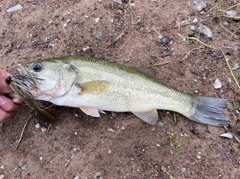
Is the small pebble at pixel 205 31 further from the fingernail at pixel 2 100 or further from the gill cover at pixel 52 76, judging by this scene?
the fingernail at pixel 2 100

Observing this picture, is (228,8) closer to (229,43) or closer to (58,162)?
(229,43)

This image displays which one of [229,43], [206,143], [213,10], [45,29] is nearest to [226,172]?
[206,143]

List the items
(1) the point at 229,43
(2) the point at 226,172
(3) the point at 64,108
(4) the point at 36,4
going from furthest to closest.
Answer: (4) the point at 36,4
(1) the point at 229,43
(3) the point at 64,108
(2) the point at 226,172

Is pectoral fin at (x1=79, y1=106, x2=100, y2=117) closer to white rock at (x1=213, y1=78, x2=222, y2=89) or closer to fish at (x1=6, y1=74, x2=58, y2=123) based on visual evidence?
fish at (x1=6, y1=74, x2=58, y2=123)

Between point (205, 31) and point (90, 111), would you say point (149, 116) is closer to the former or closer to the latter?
point (90, 111)

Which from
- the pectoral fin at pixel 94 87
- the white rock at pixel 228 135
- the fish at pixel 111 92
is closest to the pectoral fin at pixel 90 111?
the fish at pixel 111 92

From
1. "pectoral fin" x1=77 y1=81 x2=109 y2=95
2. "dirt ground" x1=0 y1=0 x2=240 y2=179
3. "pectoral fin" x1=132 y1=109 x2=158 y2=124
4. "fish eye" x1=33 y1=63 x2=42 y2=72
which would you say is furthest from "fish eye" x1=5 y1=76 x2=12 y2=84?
"pectoral fin" x1=132 y1=109 x2=158 y2=124
